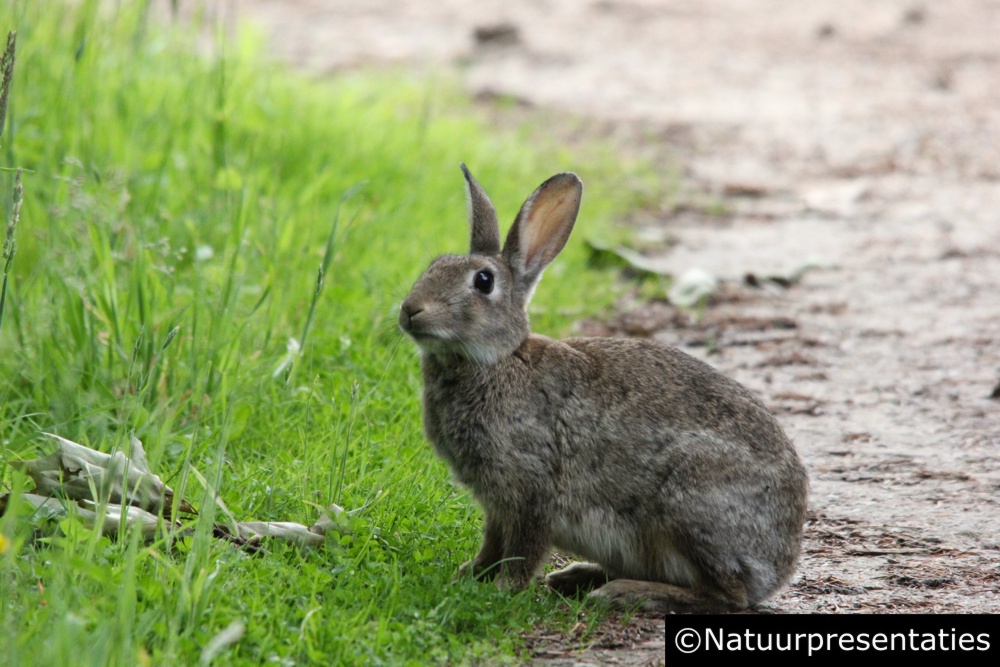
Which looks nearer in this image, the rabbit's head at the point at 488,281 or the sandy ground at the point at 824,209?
the rabbit's head at the point at 488,281

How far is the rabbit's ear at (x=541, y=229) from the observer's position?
413cm

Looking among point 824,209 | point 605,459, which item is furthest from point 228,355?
point 824,209

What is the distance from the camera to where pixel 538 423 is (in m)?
3.82

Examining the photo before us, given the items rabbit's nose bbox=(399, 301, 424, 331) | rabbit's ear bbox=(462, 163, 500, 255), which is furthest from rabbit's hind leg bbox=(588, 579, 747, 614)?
rabbit's ear bbox=(462, 163, 500, 255)

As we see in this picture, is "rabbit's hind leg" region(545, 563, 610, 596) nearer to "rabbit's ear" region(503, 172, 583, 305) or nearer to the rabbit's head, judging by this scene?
the rabbit's head

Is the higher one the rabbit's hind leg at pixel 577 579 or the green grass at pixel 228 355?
the green grass at pixel 228 355

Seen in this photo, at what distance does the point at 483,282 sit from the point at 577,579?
964 millimetres

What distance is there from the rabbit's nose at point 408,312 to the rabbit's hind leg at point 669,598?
94 centimetres

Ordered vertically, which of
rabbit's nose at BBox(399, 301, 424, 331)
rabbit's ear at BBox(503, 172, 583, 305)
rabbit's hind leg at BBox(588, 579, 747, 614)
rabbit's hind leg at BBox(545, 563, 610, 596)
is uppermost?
rabbit's ear at BBox(503, 172, 583, 305)

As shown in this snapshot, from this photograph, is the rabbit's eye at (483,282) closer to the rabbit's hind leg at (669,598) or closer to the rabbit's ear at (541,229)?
the rabbit's ear at (541,229)

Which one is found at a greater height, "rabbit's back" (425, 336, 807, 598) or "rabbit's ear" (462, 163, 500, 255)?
"rabbit's ear" (462, 163, 500, 255)

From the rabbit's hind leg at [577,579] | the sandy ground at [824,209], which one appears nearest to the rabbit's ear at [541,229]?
the rabbit's hind leg at [577,579]

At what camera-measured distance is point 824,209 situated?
8.62 meters

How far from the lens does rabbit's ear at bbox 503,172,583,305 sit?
4.13 m
